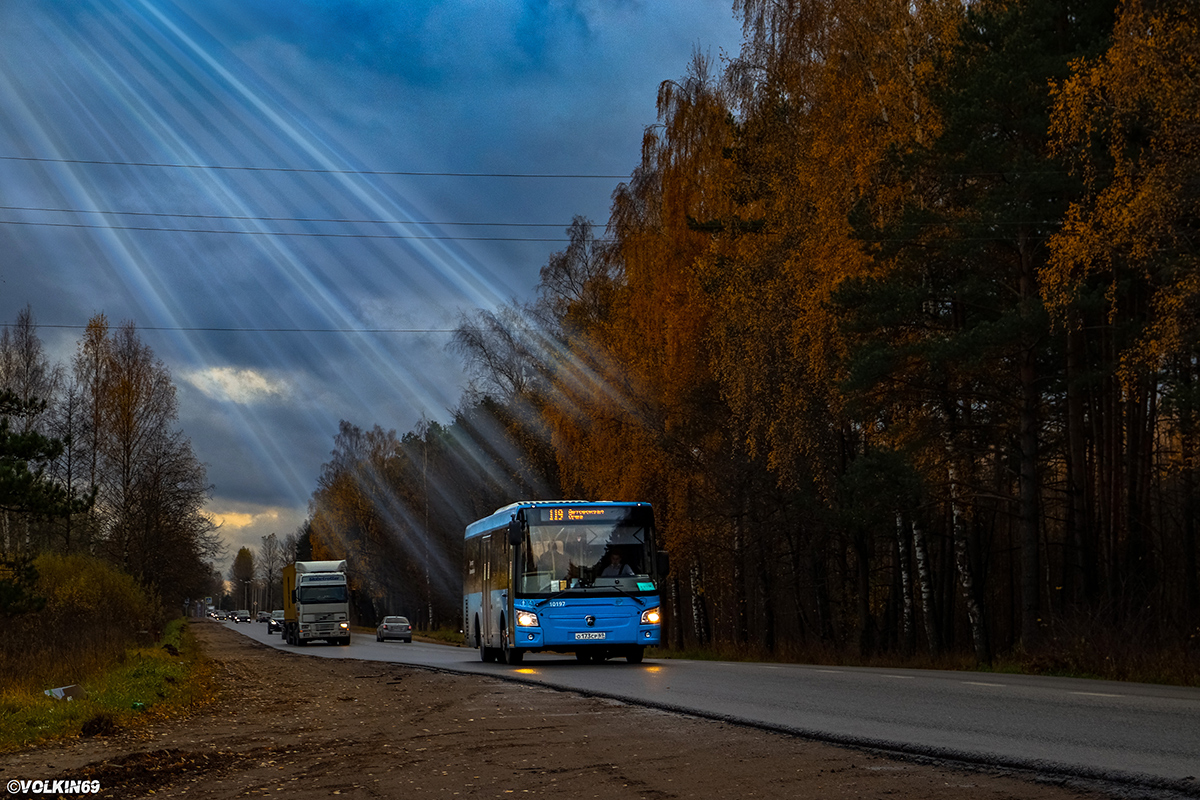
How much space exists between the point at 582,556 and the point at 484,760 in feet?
46.8

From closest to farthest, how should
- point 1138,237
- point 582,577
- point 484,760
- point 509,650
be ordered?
point 484,760, point 1138,237, point 582,577, point 509,650

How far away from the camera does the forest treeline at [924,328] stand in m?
19.7

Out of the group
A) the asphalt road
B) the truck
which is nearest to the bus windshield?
the asphalt road

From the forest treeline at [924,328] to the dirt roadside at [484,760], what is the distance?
10465 millimetres

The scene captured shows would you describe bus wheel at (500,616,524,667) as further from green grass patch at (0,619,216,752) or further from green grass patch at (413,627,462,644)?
green grass patch at (413,627,462,644)

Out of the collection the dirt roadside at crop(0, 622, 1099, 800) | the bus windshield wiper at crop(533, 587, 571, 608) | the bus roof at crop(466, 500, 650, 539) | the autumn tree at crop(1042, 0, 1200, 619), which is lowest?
the dirt roadside at crop(0, 622, 1099, 800)

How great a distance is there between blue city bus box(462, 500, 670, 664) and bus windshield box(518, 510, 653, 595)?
19 mm

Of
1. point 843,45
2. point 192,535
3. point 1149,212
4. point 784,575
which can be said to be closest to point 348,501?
point 192,535

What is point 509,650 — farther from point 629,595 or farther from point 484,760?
point 484,760

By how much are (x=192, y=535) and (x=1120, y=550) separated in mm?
44098

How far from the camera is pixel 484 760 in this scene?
33.1 feet

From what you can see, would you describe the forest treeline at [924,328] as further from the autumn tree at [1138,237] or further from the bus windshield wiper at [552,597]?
the bus windshield wiper at [552,597]

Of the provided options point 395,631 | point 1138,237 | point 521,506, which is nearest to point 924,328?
point 1138,237

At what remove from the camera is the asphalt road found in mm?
8828
